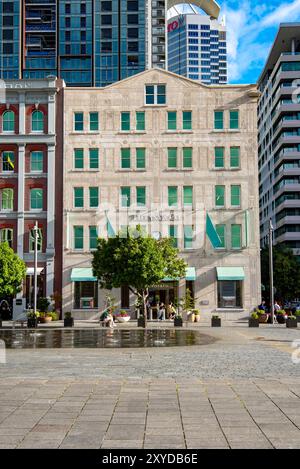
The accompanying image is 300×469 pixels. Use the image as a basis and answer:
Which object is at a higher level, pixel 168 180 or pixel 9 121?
pixel 9 121

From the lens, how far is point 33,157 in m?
49.4

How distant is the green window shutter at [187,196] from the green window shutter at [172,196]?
68cm

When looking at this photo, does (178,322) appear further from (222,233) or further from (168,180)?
(168,180)

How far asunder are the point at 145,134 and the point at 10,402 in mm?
40727

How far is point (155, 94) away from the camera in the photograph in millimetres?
49562

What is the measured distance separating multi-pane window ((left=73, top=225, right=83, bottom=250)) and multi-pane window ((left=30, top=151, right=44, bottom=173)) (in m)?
6.11

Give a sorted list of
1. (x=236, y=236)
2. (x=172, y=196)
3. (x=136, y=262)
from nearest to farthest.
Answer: (x=136, y=262)
(x=236, y=236)
(x=172, y=196)

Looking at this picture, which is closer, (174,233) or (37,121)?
(174,233)

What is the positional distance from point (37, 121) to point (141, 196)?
36.9 ft

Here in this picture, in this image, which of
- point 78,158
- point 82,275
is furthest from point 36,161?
point 82,275

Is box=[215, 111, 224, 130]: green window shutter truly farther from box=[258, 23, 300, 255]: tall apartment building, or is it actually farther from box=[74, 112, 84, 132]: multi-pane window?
box=[258, 23, 300, 255]: tall apartment building

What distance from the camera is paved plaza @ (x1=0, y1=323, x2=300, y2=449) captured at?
24.3 ft

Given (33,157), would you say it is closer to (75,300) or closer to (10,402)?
(75,300)

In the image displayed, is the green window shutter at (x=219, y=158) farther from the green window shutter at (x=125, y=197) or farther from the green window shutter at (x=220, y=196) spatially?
the green window shutter at (x=125, y=197)
